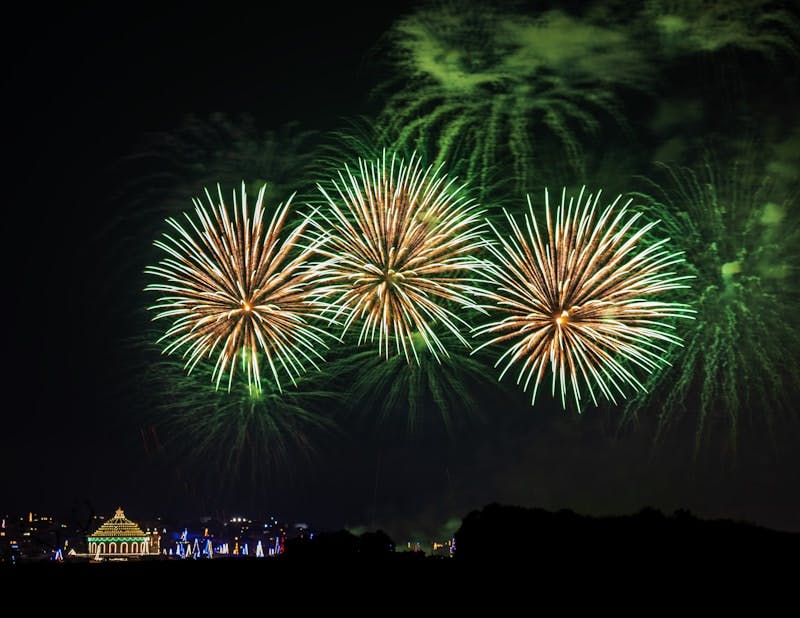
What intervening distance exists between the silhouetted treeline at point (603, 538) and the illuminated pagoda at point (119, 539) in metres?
98.1

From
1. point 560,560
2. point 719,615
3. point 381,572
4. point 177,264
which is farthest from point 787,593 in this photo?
point 177,264

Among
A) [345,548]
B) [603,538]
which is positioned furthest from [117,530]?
[603,538]

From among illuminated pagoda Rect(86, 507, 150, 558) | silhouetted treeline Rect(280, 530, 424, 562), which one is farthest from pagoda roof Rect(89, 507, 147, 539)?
silhouetted treeline Rect(280, 530, 424, 562)

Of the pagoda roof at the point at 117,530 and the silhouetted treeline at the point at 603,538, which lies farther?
the pagoda roof at the point at 117,530

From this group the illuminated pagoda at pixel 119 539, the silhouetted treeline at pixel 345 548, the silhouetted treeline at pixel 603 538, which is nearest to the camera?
the silhouetted treeline at pixel 603 538

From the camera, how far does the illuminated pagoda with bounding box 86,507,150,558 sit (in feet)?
457

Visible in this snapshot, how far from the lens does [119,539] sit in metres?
140

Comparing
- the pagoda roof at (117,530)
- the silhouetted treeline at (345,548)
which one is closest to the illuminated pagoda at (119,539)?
the pagoda roof at (117,530)

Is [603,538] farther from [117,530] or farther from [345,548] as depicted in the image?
[117,530]

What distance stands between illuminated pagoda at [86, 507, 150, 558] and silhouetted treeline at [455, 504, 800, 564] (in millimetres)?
98096

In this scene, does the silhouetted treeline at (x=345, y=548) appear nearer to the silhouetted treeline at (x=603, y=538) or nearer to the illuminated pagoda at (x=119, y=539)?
the silhouetted treeline at (x=603, y=538)

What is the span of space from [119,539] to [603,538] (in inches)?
4302

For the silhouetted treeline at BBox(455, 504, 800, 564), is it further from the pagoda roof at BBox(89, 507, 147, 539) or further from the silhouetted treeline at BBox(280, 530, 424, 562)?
the pagoda roof at BBox(89, 507, 147, 539)

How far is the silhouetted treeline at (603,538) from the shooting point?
43188mm
